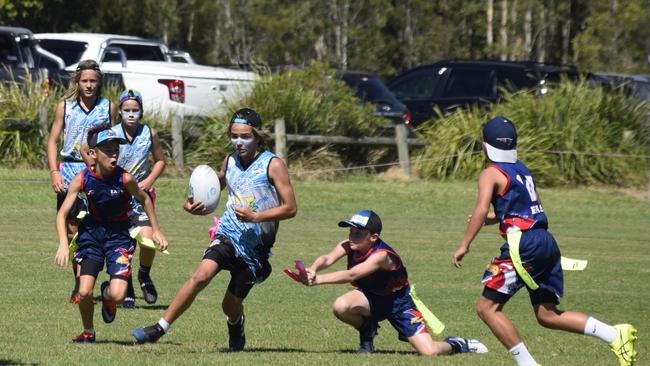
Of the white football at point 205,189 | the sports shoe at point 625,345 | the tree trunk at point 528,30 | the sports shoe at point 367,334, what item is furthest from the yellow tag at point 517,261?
the tree trunk at point 528,30

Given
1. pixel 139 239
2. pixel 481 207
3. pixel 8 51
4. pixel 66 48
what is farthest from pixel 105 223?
pixel 66 48

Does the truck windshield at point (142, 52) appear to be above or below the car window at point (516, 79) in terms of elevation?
above

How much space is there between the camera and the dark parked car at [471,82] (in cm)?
2320

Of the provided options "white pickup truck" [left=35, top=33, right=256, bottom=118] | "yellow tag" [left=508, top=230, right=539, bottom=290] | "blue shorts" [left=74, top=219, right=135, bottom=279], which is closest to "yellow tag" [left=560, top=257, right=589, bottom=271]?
"yellow tag" [left=508, top=230, right=539, bottom=290]

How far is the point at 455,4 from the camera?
52.0 m

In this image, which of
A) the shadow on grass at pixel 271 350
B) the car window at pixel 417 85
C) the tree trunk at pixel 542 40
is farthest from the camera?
the tree trunk at pixel 542 40

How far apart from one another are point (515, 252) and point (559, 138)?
15.2m

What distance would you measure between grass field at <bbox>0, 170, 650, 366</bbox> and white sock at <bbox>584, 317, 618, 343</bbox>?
65cm

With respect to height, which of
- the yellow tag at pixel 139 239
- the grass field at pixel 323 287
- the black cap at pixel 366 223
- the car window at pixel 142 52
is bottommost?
the grass field at pixel 323 287

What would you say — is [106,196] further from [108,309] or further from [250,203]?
[250,203]

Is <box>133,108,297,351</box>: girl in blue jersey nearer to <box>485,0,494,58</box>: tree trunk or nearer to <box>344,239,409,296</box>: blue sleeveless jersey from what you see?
<box>344,239,409,296</box>: blue sleeveless jersey

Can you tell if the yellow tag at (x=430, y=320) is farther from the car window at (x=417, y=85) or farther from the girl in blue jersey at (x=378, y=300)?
the car window at (x=417, y=85)

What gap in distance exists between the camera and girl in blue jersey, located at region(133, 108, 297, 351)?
25.9 ft

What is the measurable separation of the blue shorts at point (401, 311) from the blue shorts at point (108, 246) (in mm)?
1665
